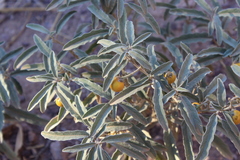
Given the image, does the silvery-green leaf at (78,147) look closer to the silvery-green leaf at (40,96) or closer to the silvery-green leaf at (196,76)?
the silvery-green leaf at (40,96)

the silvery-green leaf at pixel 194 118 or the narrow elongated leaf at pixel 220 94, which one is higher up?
the narrow elongated leaf at pixel 220 94

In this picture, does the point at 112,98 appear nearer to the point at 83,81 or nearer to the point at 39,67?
the point at 83,81

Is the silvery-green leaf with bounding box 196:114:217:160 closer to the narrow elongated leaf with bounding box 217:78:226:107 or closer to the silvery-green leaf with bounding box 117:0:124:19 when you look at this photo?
the narrow elongated leaf with bounding box 217:78:226:107

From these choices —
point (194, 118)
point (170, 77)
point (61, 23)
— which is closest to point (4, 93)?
point (61, 23)

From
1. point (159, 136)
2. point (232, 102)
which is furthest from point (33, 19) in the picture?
point (232, 102)

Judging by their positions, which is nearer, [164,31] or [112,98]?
[112,98]

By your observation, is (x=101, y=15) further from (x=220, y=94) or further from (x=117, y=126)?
(x=220, y=94)

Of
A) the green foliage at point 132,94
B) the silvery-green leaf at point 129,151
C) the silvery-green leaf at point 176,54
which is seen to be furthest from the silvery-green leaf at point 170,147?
the silvery-green leaf at point 176,54
